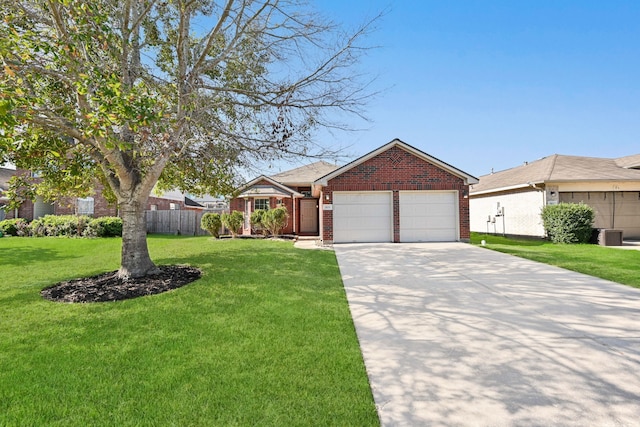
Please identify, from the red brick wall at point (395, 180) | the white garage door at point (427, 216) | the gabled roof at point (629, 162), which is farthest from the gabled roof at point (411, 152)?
the gabled roof at point (629, 162)

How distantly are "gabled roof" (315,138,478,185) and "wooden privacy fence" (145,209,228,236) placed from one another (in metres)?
11.6

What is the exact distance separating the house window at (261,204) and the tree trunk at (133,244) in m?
11.1

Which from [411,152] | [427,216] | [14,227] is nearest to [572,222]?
[427,216]

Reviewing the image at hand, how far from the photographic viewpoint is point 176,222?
2156cm

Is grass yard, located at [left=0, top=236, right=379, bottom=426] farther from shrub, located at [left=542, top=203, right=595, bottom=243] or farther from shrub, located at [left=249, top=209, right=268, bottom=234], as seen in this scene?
shrub, located at [left=542, top=203, right=595, bottom=243]

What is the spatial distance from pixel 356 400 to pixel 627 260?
11.0m

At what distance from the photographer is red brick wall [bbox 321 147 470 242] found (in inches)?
543

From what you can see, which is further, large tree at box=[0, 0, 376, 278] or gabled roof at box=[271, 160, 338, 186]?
gabled roof at box=[271, 160, 338, 186]

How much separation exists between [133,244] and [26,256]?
26.0 feet

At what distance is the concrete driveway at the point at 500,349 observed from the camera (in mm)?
2488

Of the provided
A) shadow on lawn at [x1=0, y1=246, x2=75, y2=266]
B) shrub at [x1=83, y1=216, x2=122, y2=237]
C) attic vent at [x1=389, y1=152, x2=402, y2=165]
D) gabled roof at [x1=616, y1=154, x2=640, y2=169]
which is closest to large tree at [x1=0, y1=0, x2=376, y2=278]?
shadow on lawn at [x1=0, y1=246, x2=75, y2=266]

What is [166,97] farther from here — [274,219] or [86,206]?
[86,206]

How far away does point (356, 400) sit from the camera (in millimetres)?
2576

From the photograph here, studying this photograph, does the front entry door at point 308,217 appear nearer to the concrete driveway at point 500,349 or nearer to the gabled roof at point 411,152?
the gabled roof at point 411,152
